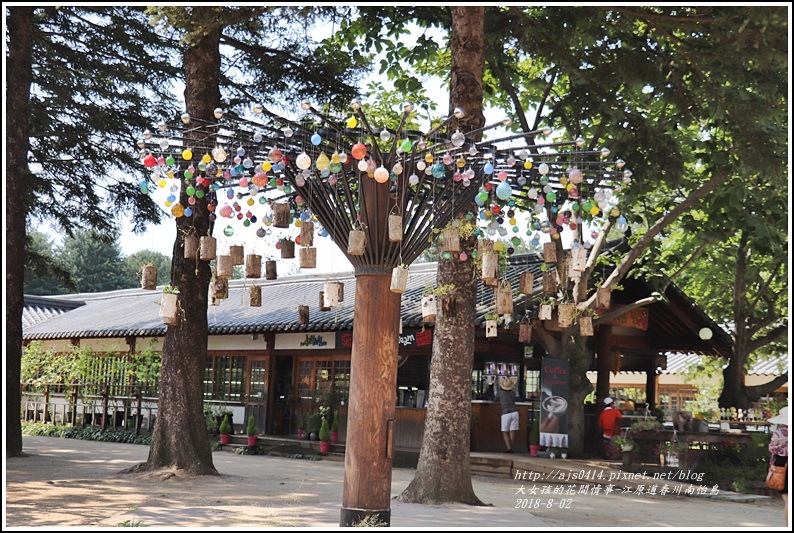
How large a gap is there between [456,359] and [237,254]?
10.7ft

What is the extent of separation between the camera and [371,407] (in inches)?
297

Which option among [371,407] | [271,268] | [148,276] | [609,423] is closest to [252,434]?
[609,423]

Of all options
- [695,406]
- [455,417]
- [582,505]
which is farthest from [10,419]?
[695,406]

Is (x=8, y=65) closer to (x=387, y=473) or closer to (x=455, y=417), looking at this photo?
(x=455, y=417)

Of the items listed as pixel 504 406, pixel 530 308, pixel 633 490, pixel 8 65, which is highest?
pixel 8 65

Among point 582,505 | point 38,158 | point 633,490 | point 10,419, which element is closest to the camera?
point 582,505

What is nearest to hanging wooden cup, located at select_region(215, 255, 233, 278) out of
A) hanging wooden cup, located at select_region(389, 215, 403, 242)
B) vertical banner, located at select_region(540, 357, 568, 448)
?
hanging wooden cup, located at select_region(389, 215, 403, 242)

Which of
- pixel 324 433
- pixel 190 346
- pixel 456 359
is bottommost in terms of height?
pixel 324 433

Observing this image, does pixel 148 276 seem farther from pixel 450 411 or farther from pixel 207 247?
pixel 450 411

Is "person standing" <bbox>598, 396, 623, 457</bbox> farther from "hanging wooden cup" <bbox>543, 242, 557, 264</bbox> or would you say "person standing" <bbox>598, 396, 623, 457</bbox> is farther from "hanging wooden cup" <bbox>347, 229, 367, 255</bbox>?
"hanging wooden cup" <bbox>347, 229, 367, 255</bbox>

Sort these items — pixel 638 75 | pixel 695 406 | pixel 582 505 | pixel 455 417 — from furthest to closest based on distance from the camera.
Result: pixel 695 406 < pixel 638 75 < pixel 582 505 < pixel 455 417

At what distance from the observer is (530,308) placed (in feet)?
54.9

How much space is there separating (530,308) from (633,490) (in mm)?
3997

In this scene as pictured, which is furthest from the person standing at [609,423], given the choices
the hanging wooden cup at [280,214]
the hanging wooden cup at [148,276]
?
the hanging wooden cup at [280,214]
